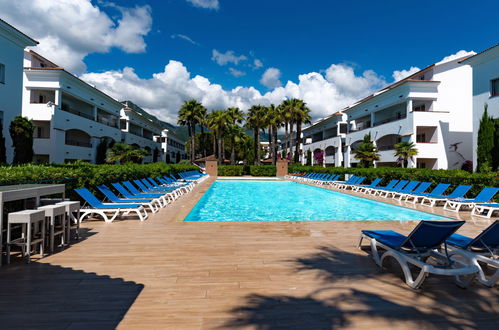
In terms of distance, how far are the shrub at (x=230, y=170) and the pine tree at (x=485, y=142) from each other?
23107 millimetres

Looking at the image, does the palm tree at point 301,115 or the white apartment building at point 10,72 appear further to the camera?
the palm tree at point 301,115

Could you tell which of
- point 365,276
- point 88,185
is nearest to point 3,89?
point 88,185

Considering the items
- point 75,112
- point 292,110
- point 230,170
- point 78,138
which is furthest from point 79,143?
point 292,110

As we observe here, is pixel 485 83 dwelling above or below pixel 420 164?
above

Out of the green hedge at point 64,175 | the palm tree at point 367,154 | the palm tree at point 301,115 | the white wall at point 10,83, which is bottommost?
the green hedge at point 64,175

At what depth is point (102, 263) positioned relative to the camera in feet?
14.1

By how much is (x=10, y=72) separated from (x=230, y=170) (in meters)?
22.4

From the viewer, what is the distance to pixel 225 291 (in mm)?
3361

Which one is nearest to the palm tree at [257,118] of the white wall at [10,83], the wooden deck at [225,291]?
the white wall at [10,83]

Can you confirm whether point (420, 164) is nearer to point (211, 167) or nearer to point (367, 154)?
point (367, 154)

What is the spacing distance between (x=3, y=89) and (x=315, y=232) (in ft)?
57.7

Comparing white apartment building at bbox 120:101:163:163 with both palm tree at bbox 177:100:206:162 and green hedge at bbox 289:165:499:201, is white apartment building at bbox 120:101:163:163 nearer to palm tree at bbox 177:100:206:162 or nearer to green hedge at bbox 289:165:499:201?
palm tree at bbox 177:100:206:162

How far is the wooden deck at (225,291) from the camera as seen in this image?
2746 millimetres

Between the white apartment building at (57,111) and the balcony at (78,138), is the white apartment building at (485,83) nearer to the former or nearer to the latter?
the white apartment building at (57,111)
